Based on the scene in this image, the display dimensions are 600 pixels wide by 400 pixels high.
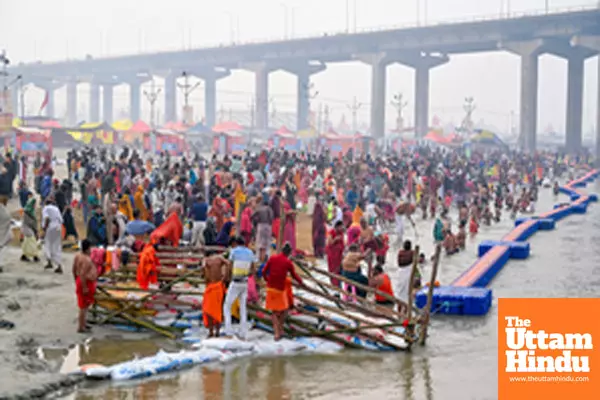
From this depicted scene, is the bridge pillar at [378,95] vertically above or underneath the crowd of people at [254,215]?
above

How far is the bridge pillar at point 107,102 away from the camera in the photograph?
142 m

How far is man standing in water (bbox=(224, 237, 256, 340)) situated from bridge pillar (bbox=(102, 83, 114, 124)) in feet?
438

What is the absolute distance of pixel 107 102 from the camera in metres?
143

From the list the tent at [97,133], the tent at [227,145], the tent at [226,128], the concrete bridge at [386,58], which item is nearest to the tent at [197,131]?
the tent at [226,128]

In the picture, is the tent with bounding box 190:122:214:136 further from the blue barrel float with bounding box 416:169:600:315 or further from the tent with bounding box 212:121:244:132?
the blue barrel float with bounding box 416:169:600:315

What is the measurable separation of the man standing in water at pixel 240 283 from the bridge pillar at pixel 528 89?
222 feet

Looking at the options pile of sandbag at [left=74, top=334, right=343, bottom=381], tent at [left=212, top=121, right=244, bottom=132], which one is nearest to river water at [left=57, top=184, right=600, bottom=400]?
pile of sandbag at [left=74, top=334, right=343, bottom=381]

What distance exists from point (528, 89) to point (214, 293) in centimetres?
6913

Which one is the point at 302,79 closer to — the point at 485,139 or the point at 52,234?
the point at 485,139

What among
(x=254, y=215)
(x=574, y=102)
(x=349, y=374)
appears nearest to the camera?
(x=349, y=374)

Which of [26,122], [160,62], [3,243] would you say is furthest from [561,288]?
[160,62]

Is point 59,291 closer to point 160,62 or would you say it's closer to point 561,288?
point 561,288

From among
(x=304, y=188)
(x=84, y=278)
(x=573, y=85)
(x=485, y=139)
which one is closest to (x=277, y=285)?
(x=84, y=278)

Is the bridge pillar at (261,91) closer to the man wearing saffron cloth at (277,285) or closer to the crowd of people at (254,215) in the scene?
the crowd of people at (254,215)
